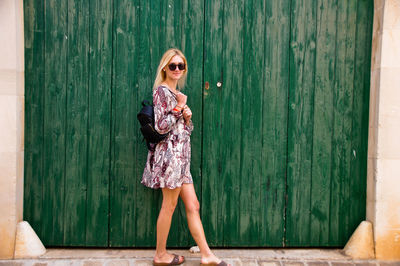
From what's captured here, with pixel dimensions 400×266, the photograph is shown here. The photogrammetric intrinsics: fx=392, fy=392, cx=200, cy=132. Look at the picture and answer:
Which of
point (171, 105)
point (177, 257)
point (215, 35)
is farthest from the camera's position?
point (215, 35)

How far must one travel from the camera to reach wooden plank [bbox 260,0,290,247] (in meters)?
3.43

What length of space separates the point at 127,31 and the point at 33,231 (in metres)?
1.88

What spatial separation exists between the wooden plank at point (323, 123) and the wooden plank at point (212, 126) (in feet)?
2.77

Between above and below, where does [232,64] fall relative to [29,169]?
above

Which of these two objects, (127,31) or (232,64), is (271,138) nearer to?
(232,64)

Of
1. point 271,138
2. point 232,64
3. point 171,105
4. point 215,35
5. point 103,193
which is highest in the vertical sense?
point 215,35

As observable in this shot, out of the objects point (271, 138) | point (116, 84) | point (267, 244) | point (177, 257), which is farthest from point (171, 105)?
point (267, 244)

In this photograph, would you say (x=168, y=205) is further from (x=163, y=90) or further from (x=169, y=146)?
(x=163, y=90)

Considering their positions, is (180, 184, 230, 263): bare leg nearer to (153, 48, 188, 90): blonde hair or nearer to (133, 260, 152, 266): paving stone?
(133, 260, 152, 266): paving stone

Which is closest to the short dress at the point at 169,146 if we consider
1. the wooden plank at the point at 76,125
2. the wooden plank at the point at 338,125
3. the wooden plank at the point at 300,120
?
the wooden plank at the point at 76,125

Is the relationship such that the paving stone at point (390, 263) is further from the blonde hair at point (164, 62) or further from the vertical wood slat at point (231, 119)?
the blonde hair at point (164, 62)

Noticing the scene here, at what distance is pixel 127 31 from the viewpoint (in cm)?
338

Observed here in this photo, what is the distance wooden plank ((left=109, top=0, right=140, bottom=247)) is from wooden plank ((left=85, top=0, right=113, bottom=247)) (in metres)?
0.05

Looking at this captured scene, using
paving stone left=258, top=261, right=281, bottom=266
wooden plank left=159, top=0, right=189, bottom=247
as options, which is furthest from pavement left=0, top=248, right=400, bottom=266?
wooden plank left=159, top=0, right=189, bottom=247
